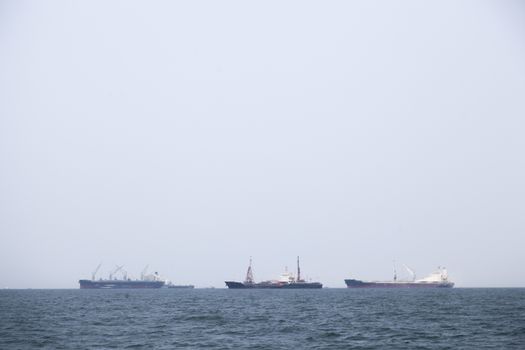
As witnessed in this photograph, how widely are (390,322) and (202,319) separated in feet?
91.3

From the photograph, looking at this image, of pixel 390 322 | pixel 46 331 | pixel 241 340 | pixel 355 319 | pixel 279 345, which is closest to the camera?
pixel 279 345

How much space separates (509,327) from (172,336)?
131ft

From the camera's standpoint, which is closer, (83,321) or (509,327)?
(509,327)

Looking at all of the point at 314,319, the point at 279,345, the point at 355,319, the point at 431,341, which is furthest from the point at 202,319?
the point at 431,341

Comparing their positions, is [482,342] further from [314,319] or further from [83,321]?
[83,321]

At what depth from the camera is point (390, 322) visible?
76.5 metres

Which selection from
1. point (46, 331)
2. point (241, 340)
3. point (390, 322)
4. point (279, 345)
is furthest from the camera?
point (390, 322)

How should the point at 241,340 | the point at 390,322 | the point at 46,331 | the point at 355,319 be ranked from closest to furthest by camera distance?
the point at 241,340, the point at 46,331, the point at 390,322, the point at 355,319

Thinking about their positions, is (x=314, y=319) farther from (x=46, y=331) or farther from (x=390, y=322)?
(x=46, y=331)

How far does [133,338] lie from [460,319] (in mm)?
47387

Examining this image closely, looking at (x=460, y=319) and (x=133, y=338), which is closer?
(x=133, y=338)

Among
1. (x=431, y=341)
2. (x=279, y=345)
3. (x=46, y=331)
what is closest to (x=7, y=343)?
(x=46, y=331)

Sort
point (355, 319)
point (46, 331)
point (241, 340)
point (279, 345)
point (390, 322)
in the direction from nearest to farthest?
1. point (279, 345)
2. point (241, 340)
3. point (46, 331)
4. point (390, 322)
5. point (355, 319)

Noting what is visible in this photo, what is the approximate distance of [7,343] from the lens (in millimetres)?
54531
